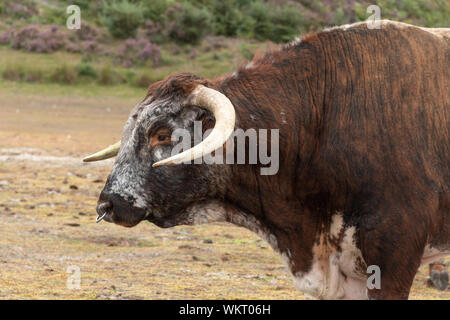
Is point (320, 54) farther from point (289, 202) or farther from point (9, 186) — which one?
point (9, 186)

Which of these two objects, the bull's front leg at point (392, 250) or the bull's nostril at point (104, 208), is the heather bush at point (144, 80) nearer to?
the bull's nostril at point (104, 208)

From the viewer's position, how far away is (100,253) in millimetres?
10531

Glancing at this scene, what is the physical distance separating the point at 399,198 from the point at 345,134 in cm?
54

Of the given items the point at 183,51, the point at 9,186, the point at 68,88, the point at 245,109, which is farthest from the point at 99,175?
the point at 183,51

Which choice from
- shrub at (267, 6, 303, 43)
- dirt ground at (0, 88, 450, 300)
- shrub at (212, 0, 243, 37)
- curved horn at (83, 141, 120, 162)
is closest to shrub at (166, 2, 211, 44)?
shrub at (212, 0, 243, 37)

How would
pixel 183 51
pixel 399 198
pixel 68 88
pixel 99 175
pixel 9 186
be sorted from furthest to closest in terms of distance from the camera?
pixel 183 51 < pixel 68 88 < pixel 99 175 < pixel 9 186 < pixel 399 198

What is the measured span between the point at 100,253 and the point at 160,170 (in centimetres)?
513

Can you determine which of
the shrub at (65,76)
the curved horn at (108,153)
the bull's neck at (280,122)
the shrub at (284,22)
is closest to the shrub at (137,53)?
the shrub at (65,76)

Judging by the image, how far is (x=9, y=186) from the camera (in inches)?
605

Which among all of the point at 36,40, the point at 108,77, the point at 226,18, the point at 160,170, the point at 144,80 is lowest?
the point at 160,170

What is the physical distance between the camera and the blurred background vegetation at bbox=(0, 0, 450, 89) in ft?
104

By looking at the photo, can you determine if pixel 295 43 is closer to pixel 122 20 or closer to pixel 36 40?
pixel 36 40

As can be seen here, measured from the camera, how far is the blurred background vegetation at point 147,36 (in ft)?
104

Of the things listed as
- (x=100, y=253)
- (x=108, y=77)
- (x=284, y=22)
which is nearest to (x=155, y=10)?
(x=284, y=22)
